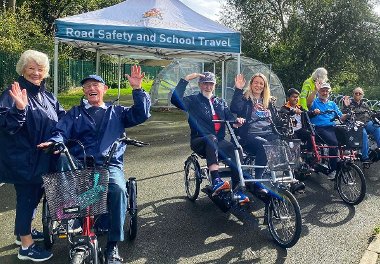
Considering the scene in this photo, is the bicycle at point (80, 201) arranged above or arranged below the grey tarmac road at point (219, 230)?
above

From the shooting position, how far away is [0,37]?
18672mm

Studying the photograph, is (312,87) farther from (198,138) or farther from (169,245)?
(169,245)

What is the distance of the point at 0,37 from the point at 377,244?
18.6 metres

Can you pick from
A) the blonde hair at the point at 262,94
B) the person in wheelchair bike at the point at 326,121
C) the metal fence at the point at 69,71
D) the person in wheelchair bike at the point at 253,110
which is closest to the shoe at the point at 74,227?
the person in wheelchair bike at the point at 253,110

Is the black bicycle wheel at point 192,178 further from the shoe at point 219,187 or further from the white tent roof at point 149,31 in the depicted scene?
the white tent roof at point 149,31

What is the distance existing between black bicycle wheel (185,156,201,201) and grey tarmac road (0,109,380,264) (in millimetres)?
115

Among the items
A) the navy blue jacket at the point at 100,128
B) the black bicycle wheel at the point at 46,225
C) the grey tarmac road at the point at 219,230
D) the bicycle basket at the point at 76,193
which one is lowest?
the grey tarmac road at the point at 219,230

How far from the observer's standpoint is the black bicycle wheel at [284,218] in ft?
13.6

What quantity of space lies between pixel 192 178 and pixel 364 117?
3787 mm

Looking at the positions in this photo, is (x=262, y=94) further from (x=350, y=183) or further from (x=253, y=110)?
(x=350, y=183)

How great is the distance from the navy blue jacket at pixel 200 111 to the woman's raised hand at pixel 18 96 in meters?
2.28

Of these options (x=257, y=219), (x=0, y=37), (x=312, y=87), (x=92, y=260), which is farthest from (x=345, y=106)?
(x=0, y=37)

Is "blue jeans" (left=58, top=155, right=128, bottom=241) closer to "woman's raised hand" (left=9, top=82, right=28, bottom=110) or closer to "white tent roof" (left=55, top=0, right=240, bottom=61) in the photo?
"woman's raised hand" (left=9, top=82, right=28, bottom=110)

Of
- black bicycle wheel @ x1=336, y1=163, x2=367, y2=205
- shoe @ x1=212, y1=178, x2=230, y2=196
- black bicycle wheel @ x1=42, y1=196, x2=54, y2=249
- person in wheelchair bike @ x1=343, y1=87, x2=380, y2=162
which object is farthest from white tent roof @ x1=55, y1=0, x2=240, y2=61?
black bicycle wheel @ x1=42, y1=196, x2=54, y2=249
